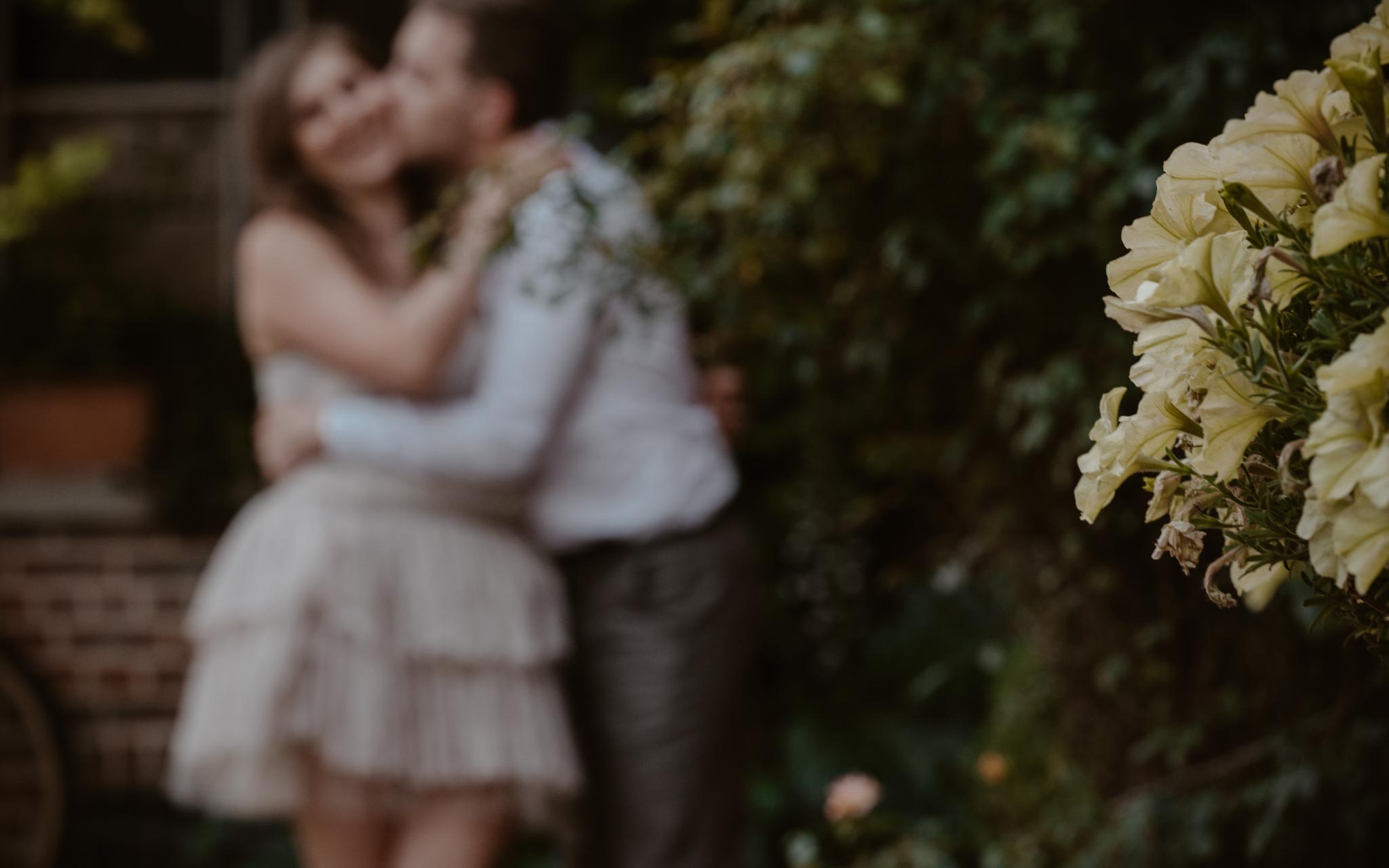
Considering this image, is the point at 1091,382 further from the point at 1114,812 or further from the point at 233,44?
the point at 233,44

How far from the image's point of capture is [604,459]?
2191 mm

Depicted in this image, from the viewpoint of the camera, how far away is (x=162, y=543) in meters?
4.20

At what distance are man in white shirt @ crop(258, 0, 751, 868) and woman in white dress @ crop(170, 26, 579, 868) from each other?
0.07 m

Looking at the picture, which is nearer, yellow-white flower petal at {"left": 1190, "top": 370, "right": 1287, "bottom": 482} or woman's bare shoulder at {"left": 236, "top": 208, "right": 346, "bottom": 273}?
yellow-white flower petal at {"left": 1190, "top": 370, "right": 1287, "bottom": 482}

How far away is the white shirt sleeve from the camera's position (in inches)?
82.1

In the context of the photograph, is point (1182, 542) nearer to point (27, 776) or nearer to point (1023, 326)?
point (1023, 326)

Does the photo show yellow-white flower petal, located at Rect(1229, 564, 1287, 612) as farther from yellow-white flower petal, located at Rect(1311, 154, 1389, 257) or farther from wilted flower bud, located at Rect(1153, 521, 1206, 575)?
yellow-white flower petal, located at Rect(1311, 154, 1389, 257)

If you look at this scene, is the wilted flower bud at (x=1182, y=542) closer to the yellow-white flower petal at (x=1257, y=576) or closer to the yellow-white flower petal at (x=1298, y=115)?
the yellow-white flower petal at (x=1257, y=576)

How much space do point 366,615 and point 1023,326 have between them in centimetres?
103

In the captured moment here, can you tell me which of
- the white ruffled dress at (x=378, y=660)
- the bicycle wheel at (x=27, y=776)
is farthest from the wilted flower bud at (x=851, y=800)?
the bicycle wheel at (x=27, y=776)

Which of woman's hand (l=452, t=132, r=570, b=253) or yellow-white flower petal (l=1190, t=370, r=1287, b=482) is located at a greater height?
woman's hand (l=452, t=132, r=570, b=253)

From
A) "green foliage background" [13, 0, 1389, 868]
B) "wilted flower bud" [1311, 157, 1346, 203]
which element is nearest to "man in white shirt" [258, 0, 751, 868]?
"green foliage background" [13, 0, 1389, 868]

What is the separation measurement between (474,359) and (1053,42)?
3.39ft

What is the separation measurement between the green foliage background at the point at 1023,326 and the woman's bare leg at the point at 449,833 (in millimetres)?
494
